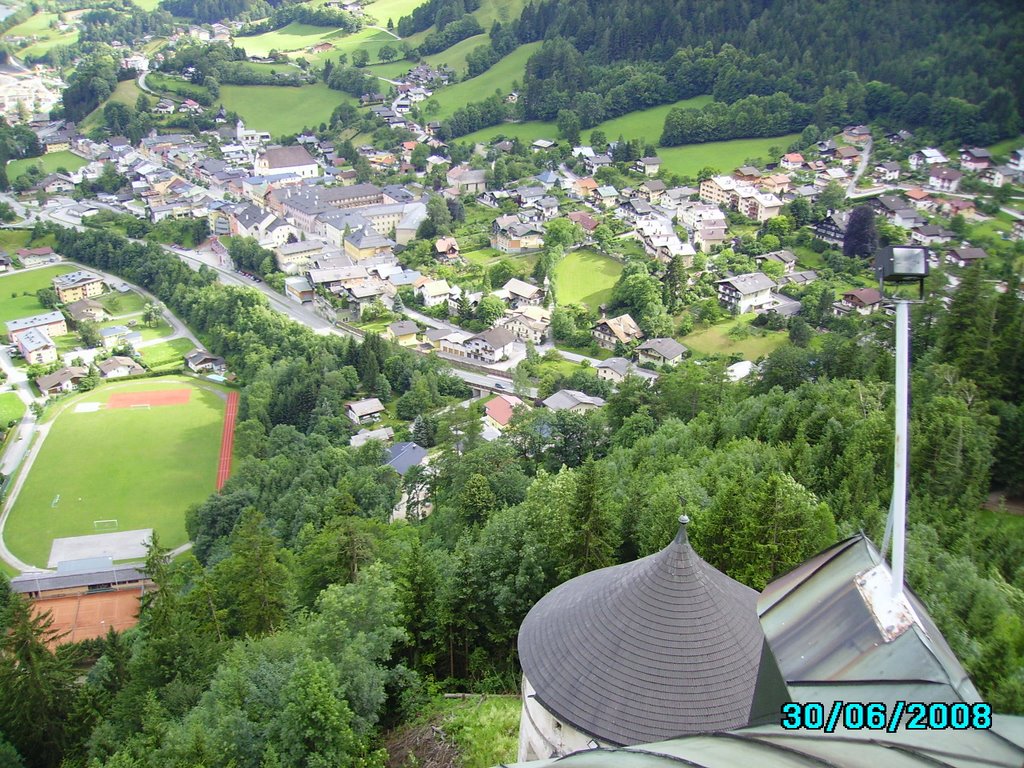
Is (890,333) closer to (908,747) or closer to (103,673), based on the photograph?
(103,673)

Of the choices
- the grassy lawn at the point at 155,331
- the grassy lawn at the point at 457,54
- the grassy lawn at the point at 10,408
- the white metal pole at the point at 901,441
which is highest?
the white metal pole at the point at 901,441

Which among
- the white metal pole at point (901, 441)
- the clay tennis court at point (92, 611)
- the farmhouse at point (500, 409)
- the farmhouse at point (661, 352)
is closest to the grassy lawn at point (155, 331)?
the farmhouse at point (500, 409)

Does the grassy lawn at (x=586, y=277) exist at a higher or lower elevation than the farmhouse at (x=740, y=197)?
lower

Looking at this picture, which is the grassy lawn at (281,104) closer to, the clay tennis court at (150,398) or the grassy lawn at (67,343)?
the grassy lawn at (67,343)

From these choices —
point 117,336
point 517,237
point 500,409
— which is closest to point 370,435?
point 500,409

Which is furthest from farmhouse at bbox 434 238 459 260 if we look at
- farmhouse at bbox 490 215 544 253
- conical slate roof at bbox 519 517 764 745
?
conical slate roof at bbox 519 517 764 745

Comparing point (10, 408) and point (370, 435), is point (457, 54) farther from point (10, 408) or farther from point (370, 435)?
point (370, 435)
